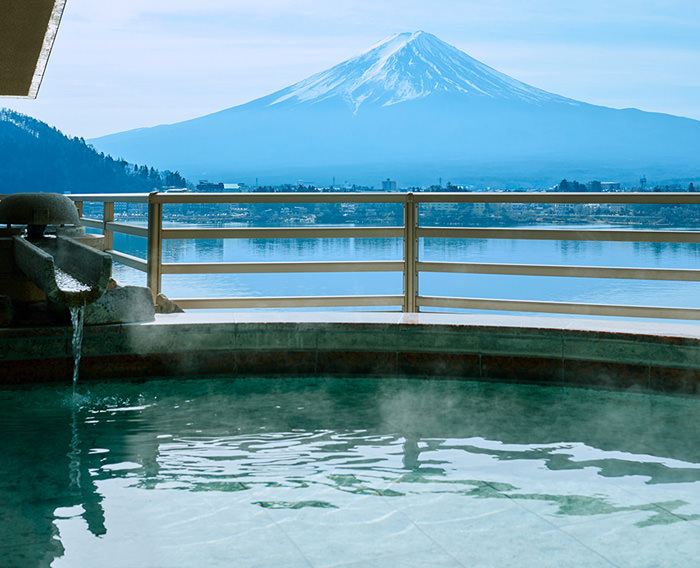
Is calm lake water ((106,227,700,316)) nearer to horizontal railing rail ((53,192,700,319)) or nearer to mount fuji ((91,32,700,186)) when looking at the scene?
horizontal railing rail ((53,192,700,319))

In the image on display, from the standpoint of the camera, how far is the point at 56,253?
4.88 meters

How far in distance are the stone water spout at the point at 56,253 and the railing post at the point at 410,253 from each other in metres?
2.28

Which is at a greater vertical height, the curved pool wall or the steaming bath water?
the curved pool wall

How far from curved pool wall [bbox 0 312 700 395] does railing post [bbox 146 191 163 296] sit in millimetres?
1217

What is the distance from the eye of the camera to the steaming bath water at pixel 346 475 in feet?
7.16

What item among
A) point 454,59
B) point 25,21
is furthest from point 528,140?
point 25,21

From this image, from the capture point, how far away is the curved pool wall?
405 centimetres

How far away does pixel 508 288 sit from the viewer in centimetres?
5331

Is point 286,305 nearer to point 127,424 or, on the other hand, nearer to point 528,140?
point 127,424

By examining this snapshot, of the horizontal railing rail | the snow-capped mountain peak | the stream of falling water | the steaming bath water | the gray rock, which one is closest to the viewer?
the steaming bath water

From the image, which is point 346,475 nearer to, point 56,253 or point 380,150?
point 56,253

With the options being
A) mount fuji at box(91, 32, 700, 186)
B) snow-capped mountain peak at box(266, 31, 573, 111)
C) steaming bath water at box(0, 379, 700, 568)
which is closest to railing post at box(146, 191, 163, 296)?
steaming bath water at box(0, 379, 700, 568)

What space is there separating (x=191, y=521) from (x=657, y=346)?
2.67 metres

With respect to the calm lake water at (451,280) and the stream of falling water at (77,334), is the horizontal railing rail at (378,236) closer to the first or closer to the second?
the calm lake water at (451,280)
